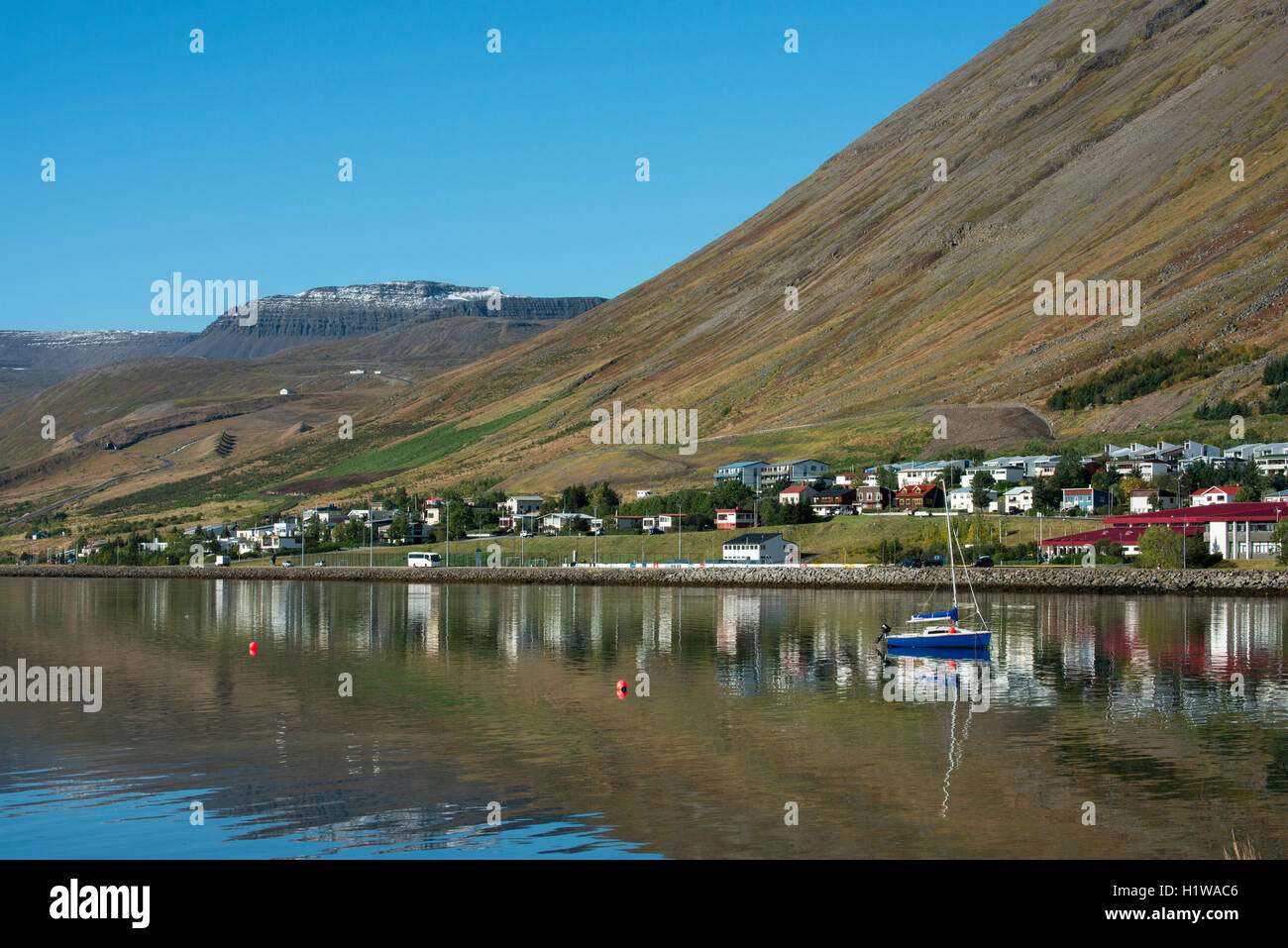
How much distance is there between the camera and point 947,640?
61719 mm

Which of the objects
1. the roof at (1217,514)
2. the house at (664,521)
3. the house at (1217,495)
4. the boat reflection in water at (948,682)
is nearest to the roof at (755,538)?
the house at (664,521)

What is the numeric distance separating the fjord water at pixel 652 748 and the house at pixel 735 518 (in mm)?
93644

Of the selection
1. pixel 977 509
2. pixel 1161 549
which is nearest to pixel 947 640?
pixel 1161 549

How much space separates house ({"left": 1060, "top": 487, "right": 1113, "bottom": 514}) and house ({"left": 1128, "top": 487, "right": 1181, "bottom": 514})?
4.93m

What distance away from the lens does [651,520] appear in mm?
178500

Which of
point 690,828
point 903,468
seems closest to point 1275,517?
point 903,468

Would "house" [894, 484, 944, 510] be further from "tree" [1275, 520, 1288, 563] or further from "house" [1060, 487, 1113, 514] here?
"tree" [1275, 520, 1288, 563]

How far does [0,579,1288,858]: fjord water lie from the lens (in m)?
27.0

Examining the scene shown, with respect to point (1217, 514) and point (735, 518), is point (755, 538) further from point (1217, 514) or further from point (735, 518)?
point (1217, 514)

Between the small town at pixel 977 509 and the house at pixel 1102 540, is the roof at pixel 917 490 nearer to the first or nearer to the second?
the small town at pixel 977 509

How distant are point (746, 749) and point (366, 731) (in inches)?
477

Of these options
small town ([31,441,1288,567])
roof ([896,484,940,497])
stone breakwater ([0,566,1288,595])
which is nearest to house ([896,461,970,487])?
small town ([31,441,1288,567])

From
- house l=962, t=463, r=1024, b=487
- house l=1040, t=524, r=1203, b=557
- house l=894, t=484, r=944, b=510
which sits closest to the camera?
house l=1040, t=524, r=1203, b=557
